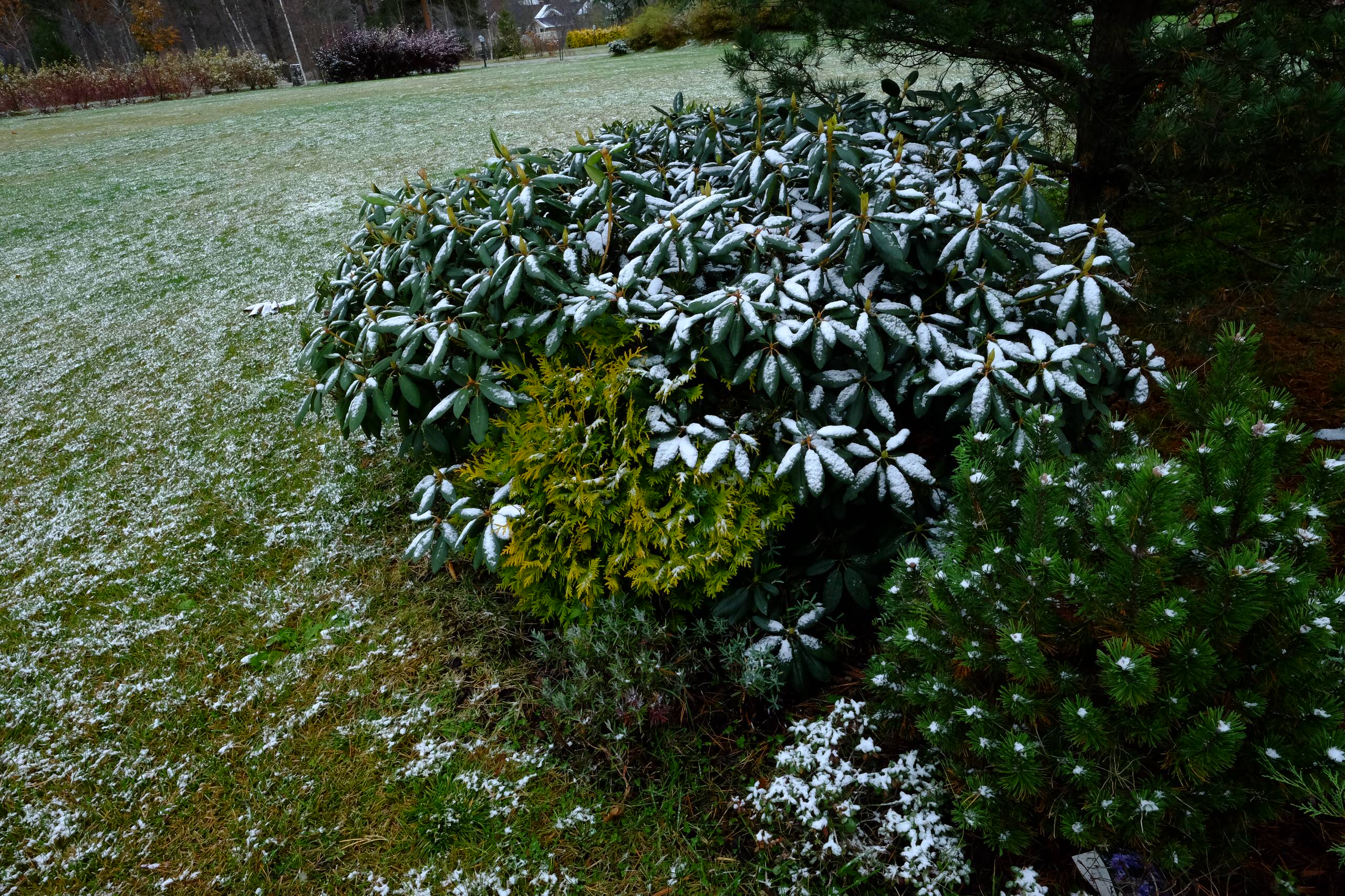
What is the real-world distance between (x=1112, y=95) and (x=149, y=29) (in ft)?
119

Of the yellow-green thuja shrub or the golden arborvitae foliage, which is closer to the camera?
the yellow-green thuja shrub

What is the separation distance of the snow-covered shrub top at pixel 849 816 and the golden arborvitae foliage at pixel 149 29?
36.1 meters

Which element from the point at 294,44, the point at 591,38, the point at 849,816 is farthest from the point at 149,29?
the point at 849,816

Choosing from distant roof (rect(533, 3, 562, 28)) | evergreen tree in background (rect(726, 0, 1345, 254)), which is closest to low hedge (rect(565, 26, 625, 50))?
distant roof (rect(533, 3, 562, 28))

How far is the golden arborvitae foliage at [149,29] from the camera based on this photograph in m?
26.3

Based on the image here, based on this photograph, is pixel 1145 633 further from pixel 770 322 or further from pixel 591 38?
pixel 591 38

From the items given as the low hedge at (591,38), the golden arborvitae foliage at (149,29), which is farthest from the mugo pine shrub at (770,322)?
the golden arborvitae foliage at (149,29)

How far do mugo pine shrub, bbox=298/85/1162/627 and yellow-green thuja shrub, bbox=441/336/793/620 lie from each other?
0.02m

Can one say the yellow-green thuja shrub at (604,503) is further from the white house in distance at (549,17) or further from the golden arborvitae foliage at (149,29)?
the white house in distance at (549,17)

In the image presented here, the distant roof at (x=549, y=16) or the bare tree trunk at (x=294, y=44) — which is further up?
the distant roof at (x=549, y=16)

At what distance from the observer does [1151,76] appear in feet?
7.91

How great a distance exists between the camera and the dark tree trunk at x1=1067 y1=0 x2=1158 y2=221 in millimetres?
2493

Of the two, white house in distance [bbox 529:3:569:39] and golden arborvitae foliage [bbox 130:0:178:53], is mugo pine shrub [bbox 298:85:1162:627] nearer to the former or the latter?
golden arborvitae foliage [bbox 130:0:178:53]

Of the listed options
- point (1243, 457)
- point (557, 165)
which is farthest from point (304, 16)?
point (1243, 457)
